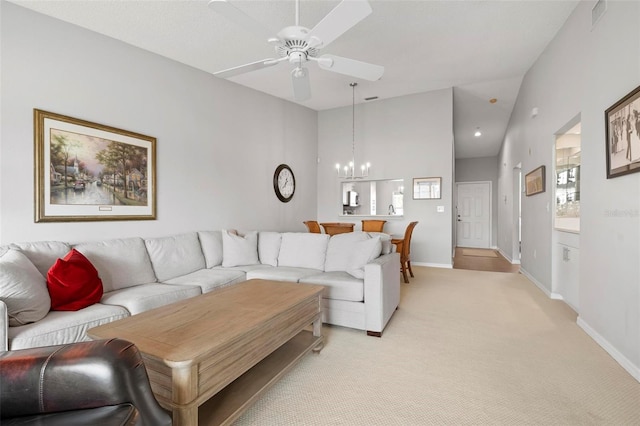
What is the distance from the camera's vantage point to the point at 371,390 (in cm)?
187

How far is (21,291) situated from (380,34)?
3.80m

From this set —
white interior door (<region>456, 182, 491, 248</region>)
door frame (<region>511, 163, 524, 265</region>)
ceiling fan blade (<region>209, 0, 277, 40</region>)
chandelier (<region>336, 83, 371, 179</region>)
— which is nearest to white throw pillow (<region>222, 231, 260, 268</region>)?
ceiling fan blade (<region>209, 0, 277, 40</region>)

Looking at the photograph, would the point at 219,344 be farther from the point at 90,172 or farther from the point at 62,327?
the point at 90,172

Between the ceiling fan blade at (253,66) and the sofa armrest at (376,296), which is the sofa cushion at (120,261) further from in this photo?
the sofa armrest at (376,296)

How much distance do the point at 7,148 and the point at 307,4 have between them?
279cm

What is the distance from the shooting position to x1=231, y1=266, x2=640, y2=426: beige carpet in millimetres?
1639

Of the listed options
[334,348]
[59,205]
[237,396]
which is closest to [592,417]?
[334,348]

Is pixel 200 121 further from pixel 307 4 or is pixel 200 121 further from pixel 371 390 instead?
pixel 371 390

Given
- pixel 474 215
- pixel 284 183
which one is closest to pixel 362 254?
pixel 284 183

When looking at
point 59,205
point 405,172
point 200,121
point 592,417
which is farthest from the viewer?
point 405,172

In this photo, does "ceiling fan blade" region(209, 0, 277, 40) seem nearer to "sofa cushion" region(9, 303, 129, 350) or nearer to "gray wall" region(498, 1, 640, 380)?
"sofa cushion" region(9, 303, 129, 350)

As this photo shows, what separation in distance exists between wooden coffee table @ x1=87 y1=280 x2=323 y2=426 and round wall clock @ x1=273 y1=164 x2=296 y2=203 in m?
3.22

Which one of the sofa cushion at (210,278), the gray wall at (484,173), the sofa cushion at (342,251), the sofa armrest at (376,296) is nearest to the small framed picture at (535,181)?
the sofa cushion at (342,251)

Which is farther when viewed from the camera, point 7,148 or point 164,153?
point 164,153
